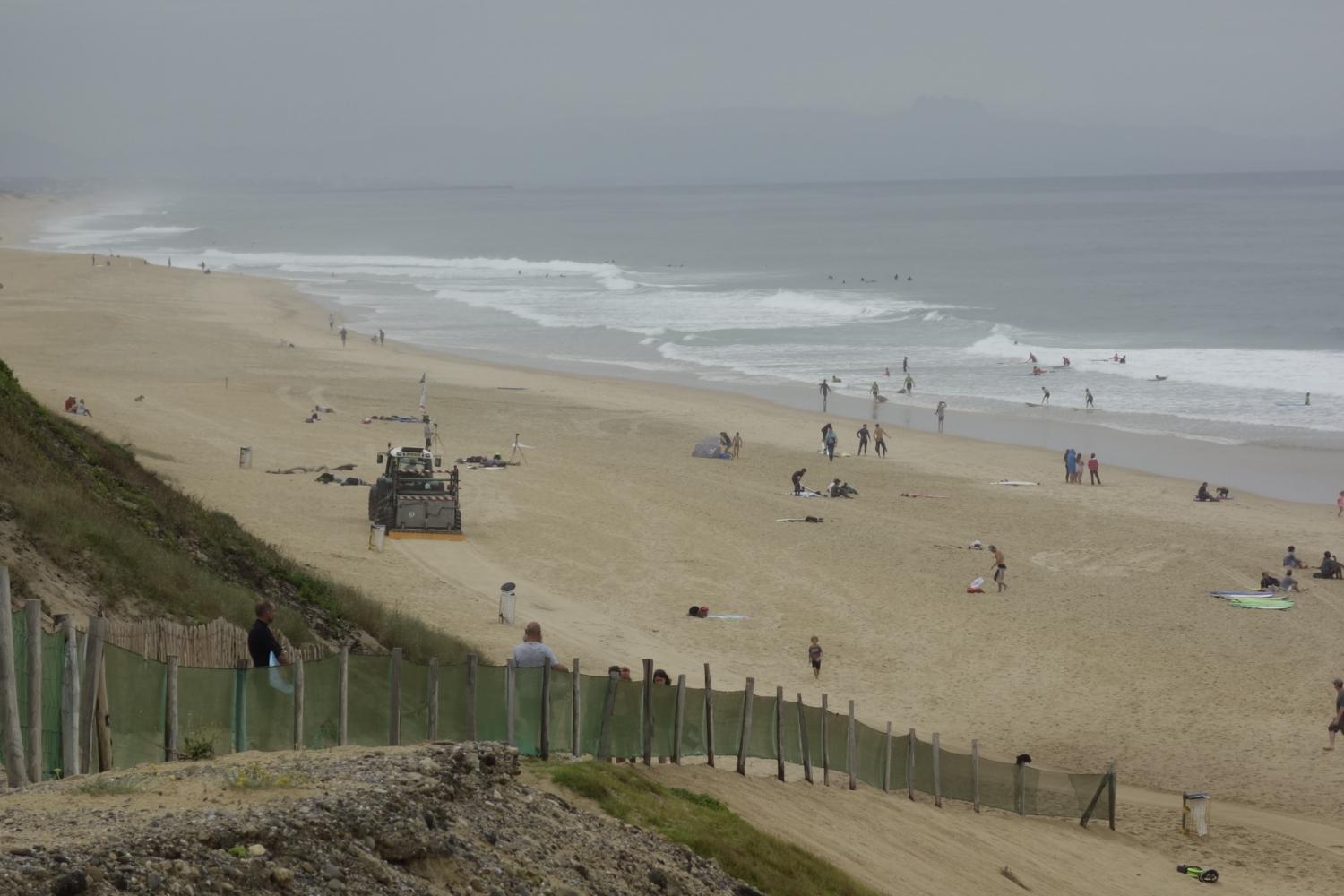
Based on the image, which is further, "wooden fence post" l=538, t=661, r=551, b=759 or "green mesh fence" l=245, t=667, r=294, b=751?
"wooden fence post" l=538, t=661, r=551, b=759

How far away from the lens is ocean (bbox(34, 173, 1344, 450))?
180 ft

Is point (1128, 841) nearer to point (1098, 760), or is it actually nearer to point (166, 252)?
point (1098, 760)

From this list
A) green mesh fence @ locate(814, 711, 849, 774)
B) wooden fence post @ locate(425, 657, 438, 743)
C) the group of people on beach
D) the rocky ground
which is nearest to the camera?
the rocky ground

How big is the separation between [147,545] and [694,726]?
267 inches

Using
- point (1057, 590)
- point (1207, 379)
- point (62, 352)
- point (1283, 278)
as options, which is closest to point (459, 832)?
point (1057, 590)

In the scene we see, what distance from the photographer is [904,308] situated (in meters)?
88.1

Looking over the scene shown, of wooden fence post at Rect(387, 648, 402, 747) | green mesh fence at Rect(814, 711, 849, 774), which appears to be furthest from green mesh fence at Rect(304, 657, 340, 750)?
green mesh fence at Rect(814, 711, 849, 774)

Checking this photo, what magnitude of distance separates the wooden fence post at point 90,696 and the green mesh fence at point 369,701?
2.07 metres

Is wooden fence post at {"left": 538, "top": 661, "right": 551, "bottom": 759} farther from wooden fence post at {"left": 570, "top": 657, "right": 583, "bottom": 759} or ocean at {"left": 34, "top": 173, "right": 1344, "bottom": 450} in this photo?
ocean at {"left": 34, "top": 173, "right": 1344, "bottom": 450}

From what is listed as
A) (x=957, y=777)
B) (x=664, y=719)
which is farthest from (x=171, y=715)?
(x=957, y=777)

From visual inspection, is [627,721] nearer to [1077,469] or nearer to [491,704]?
[491,704]

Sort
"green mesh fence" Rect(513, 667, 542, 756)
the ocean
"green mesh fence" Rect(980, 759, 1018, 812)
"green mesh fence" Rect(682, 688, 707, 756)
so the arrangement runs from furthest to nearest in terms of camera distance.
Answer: the ocean → "green mesh fence" Rect(980, 759, 1018, 812) → "green mesh fence" Rect(682, 688, 707, 756) → "green mesh fence" Rect(513, 667, 542, 756)

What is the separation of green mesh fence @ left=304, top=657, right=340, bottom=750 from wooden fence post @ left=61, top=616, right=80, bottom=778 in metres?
1.80

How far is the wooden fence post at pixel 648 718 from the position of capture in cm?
1226
